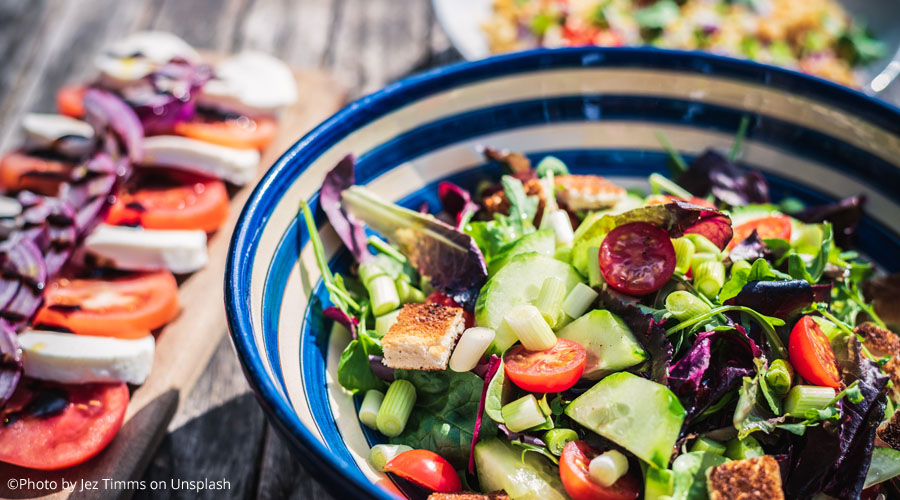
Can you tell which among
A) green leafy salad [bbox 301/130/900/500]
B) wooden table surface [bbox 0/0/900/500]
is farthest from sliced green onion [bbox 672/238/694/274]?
wooden table surface [bbox 0/0/900/500]

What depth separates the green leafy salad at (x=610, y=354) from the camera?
5.33 feet

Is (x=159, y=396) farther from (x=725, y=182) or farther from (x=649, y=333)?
(x=725, y=182)

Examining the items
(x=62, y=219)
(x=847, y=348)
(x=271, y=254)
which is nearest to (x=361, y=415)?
(x=271, y=254)

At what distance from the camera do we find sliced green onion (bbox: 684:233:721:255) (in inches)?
77.0

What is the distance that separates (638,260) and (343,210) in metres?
0.87

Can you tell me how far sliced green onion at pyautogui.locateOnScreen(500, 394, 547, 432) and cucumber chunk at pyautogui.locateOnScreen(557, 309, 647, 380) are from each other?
0.18 meters

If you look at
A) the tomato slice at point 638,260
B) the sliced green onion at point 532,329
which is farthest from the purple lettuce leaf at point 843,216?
the sliced green onion at point 532,329

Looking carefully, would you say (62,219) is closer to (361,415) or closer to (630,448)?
(361,415)

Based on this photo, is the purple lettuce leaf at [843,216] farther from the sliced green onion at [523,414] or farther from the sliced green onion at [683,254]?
the sliced green onion at [523,414]

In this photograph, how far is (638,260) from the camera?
184 cm

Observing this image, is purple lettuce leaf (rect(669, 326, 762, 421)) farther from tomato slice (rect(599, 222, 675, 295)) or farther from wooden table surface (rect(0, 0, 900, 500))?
wooden table surface (rect(0, 0, 900, 500))

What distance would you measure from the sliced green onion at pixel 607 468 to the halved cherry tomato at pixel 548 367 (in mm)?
190

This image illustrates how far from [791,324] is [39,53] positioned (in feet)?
13.2

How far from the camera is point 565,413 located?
1729 mm
